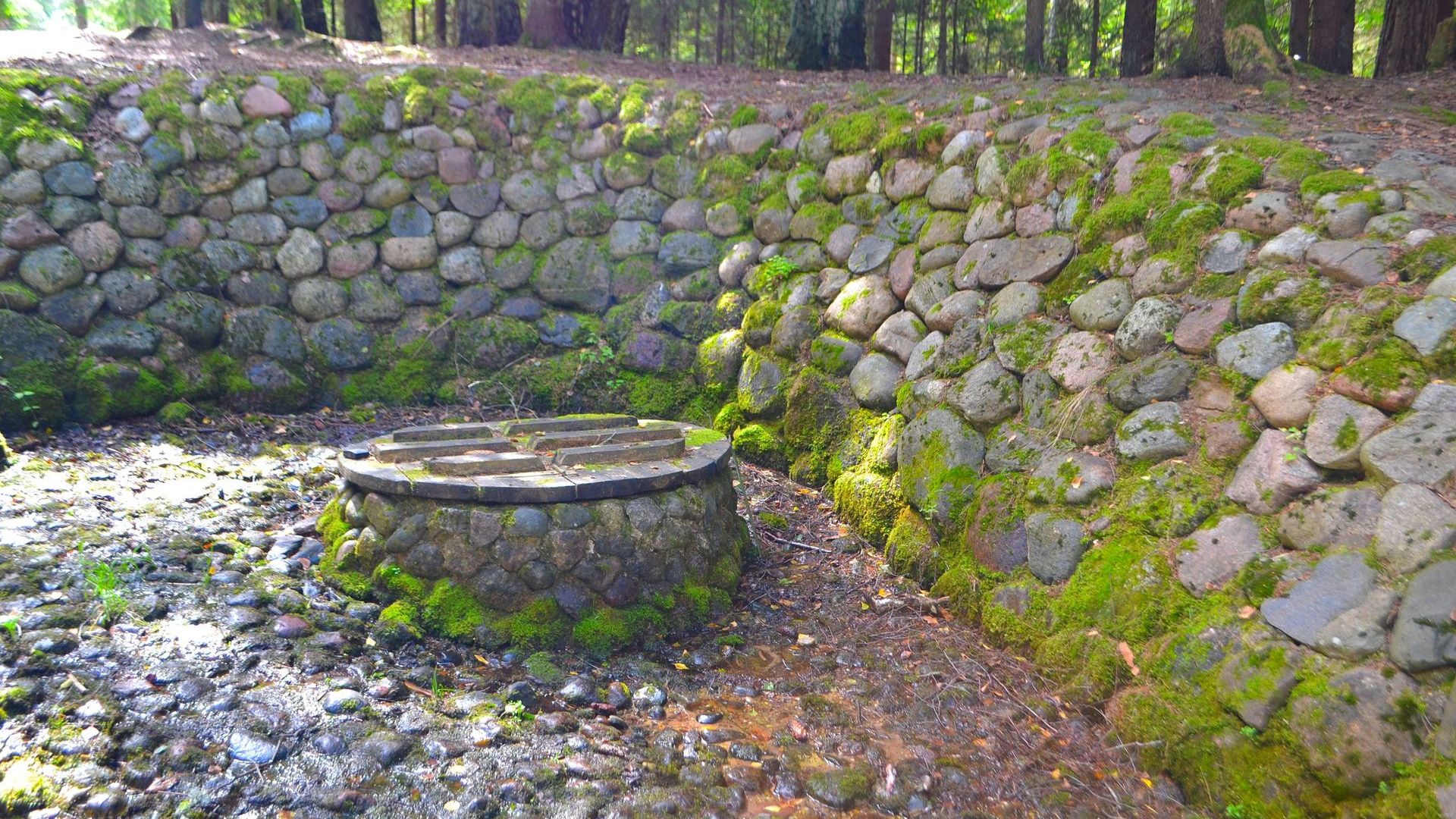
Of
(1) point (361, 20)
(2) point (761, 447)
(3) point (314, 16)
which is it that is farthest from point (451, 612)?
(3) point (314, 16)

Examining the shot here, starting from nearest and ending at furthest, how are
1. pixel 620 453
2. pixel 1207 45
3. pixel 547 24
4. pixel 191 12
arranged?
1. pixel 620 453
2. pixel 1207 45
3. pixel 547 24
4. pixel 191 12

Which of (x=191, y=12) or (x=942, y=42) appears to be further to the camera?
(x=942, y=42)

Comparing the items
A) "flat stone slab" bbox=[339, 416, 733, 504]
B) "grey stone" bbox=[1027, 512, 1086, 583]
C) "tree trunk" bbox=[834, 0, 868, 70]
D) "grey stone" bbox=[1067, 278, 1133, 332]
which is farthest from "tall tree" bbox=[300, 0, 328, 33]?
"grey stone" bbox=[1027, 512, 1086, 583]

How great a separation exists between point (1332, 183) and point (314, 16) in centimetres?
1041

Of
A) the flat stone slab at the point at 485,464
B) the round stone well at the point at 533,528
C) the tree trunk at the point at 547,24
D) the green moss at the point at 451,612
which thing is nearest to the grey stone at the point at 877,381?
the round stone well at the point at 533,528

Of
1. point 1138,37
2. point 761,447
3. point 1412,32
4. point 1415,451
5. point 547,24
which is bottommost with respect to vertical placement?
point 761,447

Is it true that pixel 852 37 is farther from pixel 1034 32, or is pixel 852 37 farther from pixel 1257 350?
pixel 1257 350

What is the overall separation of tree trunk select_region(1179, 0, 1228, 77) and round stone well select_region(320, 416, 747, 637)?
547 centimetres

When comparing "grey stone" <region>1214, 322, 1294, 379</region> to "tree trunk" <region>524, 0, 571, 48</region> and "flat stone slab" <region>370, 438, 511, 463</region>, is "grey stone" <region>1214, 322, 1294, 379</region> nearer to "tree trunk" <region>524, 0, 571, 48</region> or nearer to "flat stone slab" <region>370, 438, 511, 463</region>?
"flat stone slab" <region>370, 438, 511, 463</region>

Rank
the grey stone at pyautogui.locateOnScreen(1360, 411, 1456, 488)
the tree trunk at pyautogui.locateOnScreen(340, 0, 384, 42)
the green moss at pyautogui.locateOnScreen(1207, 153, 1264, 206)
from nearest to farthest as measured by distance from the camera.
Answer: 1. the grey stone at pyautogui.locateOnScreen(1360, 411, 1456, 488)
2. the green moss at pyautogui.locateOnScreen(1207, 153, 1264, 206)
3. the tree trunk at pyautogui.locateOnScreen(340, 0, 384, 42)

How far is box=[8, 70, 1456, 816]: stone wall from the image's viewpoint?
302cm

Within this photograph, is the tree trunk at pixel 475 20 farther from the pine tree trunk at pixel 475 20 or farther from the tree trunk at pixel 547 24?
the tree trunk at pixel 547 24

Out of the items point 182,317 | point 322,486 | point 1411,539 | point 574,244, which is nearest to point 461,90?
point 574,244

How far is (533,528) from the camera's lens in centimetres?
391
